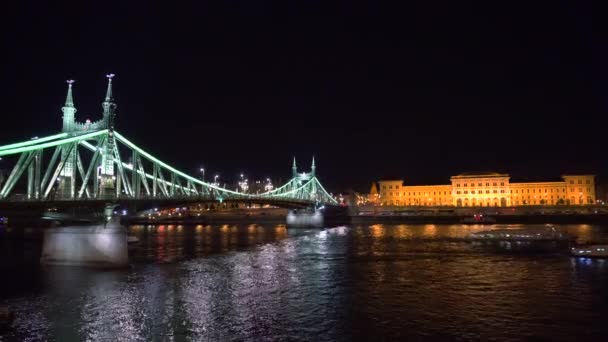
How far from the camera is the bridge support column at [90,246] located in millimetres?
32594

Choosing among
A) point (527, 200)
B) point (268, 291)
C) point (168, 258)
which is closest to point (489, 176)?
point (527, 200)

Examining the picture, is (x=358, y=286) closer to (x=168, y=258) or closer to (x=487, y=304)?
(x=487, y=304)

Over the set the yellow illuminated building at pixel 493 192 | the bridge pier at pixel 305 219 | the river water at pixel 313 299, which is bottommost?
the river water at pixel 313 299

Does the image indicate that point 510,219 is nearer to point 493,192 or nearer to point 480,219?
point 480,219

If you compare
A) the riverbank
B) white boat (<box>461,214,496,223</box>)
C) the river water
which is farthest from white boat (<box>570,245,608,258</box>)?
white boat (<box>461,214,496,223</box>)

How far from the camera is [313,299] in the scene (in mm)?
23203

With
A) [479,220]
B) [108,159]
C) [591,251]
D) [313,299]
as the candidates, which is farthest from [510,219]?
[313,299]

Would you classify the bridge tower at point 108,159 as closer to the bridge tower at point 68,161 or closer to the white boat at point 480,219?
the bridge tower at point 68,161

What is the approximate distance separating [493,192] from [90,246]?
136611mm

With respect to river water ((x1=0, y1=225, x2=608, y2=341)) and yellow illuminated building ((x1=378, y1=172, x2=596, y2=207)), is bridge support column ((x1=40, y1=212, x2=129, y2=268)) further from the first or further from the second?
yellow illuminated building ((x1=378, y1=172, x2=596, y2=207))

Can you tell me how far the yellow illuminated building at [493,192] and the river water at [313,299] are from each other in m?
117

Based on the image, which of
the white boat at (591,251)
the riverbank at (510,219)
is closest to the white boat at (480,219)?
the riverbank at (510,219)

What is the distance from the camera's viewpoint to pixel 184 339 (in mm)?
16391

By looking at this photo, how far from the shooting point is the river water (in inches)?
682
